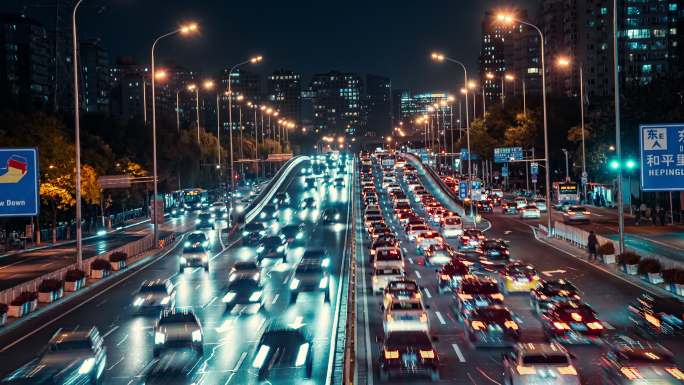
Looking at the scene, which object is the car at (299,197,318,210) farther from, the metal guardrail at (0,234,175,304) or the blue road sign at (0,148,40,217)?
the blue road sign at (0,148,40,217)

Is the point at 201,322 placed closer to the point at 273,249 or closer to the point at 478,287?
the point at 478,287

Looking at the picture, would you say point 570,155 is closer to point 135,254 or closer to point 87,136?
point 87,136

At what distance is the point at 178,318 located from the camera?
2342 cm

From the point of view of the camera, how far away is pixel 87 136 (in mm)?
86438

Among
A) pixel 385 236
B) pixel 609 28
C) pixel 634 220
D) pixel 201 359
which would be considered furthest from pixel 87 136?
pixel 609 28

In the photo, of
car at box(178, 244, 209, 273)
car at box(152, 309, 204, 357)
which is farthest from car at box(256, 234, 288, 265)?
car at box(152, 309, 204, 357)

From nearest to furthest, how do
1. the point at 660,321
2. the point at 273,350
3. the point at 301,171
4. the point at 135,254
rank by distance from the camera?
the point at 273,350
the point at 660,321
the point at 135,254
the point at 301,171

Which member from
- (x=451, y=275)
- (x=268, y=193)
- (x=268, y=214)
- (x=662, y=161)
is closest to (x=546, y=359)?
(x=662, y=161)

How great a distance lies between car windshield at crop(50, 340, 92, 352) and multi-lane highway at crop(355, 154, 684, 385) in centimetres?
678

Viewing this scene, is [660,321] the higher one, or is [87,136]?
[87,136]

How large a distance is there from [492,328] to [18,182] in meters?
16.1

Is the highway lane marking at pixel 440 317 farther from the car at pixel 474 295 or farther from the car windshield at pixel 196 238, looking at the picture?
the car windshield at pixel 196 238

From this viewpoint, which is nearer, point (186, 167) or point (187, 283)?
point (187, 283)

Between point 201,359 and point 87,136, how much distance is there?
6808cm
